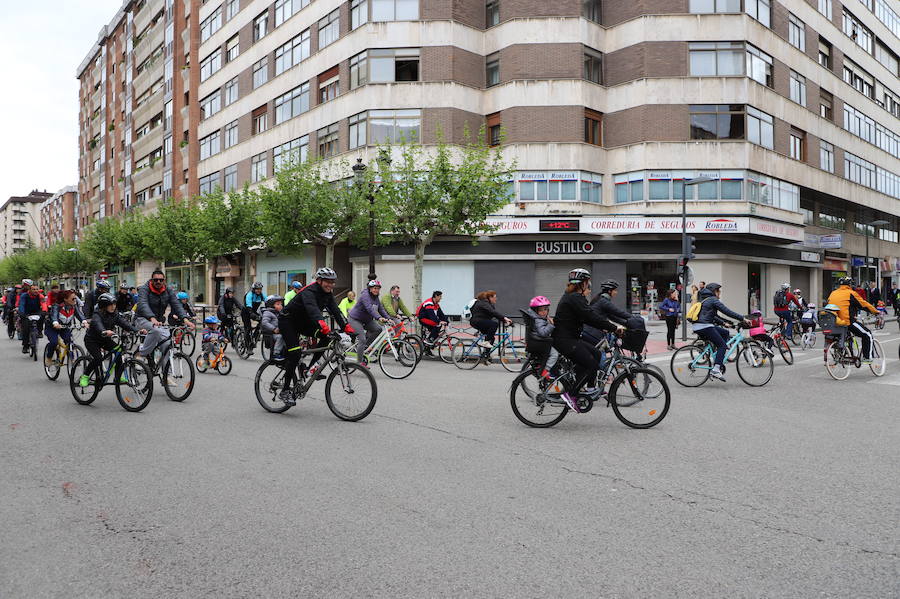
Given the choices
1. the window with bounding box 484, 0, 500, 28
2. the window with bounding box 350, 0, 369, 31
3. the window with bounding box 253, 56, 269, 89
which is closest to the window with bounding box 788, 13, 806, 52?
the window with bounding box 484, 0, 500, 28

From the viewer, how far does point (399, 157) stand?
29141 mm

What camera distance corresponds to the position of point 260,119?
3812 centimetres

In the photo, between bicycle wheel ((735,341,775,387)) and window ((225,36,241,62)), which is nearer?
bicycle wheel ((735,341,775,387))

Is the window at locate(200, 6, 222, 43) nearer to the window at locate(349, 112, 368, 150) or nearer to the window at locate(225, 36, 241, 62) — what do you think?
the window at locate(225, 36, 241, 62)

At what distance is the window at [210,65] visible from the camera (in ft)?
139

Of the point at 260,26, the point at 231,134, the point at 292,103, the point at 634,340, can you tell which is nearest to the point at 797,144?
the point at 292,103

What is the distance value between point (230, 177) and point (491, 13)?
1906 cm

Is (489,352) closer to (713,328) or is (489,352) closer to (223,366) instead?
(713,328)

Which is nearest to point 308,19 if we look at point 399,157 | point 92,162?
point 399,157

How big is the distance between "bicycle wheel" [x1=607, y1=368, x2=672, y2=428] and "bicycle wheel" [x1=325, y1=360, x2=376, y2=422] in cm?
273

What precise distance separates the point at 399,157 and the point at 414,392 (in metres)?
20.7

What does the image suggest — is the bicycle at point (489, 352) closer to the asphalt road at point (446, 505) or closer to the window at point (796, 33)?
the asphalt road at point (446, 505)

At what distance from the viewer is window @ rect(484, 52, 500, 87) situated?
29.9 meters

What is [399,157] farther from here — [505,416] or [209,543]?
[209,543]
